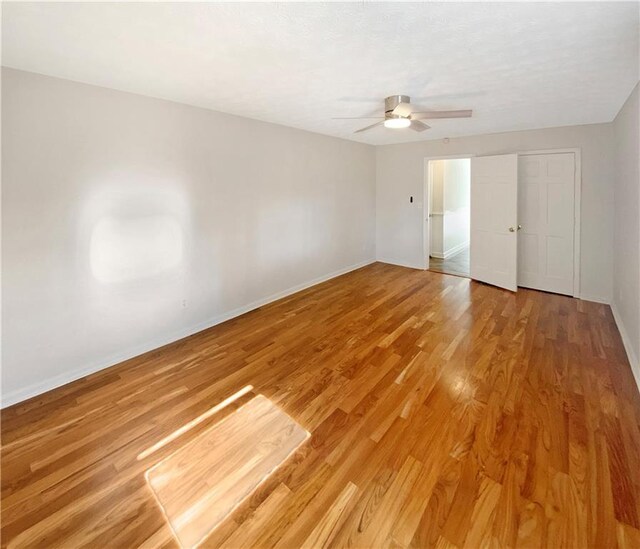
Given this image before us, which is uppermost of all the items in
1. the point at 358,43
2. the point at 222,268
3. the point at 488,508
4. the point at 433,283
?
the point at 358,43

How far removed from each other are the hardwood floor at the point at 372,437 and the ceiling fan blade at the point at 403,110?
7.18ft

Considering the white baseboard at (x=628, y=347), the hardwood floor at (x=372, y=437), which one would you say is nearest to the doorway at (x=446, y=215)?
the white baseboard at (x=628, y=347)

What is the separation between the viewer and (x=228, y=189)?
3.73 metres

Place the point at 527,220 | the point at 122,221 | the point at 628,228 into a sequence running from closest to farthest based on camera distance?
1. the point at 122,221
2. the point at 628,228
3. the point at 527,220

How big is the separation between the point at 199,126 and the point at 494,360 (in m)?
3.71

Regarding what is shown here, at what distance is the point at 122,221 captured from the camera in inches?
113

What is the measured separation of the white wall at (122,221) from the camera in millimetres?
2387

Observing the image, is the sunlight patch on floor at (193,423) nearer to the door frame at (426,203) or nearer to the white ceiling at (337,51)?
the white ceiling at (337,51)

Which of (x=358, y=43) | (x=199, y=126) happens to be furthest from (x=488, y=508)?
(x=199, y=126)

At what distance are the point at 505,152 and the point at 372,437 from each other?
473 centimetres

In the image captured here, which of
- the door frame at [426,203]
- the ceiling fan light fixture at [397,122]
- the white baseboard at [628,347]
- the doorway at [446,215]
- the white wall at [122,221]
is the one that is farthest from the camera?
the doorway at [446,215]

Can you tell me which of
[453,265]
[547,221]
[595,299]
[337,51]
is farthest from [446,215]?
[337,51]

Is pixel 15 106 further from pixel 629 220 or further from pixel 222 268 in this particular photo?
pixel 629 220

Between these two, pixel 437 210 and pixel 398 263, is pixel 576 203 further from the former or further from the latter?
pixel 398 263
